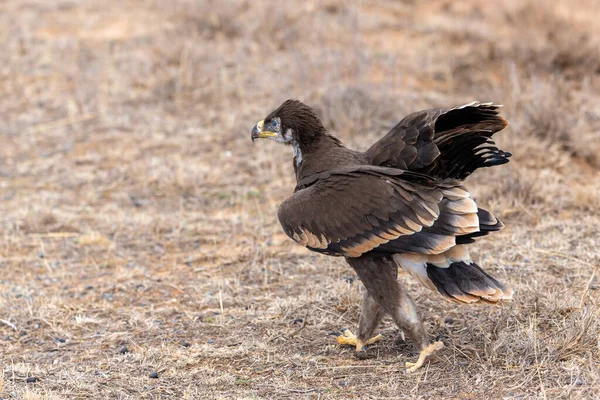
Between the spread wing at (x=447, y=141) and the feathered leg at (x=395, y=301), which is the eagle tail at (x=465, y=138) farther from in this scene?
the feathered leg at (x=395, y=301)

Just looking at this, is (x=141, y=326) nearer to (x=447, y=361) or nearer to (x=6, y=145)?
(x=447, y=361)

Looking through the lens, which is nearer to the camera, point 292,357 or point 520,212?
point 292,357

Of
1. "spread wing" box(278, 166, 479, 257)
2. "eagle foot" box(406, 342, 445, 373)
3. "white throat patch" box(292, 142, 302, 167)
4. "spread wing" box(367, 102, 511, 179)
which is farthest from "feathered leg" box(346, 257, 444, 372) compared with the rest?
"white throat patch" box(292, 142, 302, 167)

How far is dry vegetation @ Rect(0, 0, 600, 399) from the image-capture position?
493 cm

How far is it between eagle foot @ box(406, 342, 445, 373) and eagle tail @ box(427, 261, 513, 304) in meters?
0.40

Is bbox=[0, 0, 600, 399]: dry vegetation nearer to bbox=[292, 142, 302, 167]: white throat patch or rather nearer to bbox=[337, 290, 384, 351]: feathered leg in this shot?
bbox=[337, 290, 384, 351]: feathered leg

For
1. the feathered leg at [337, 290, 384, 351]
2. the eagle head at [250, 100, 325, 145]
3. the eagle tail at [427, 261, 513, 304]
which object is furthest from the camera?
the eagle head at [250, 100, 325, 145]

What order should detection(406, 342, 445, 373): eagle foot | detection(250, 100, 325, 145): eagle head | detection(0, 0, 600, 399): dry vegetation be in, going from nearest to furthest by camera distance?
detection(406, 342, 445, 373): eagle foot
detection(0, 0, 600, 399): dry vegetation
detection(250, 100, 325, 145): eagle head

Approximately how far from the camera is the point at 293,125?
5488mm

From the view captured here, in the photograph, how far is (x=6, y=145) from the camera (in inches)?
401

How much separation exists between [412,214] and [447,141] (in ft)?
1.81

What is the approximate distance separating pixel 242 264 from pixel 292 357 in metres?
1.85

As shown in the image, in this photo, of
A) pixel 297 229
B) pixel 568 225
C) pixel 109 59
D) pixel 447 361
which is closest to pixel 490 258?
pixel 568 225

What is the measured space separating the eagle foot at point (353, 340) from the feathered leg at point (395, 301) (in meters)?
0.44
